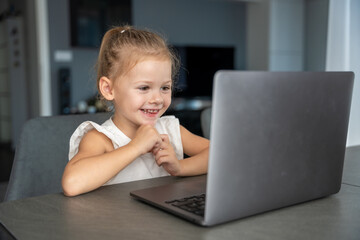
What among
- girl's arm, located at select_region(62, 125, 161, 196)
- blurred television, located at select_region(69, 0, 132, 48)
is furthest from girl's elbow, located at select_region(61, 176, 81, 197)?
blurred television, located at select_region(69, 0, 132, 48)

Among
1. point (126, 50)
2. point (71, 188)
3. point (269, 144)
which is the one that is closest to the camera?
point (269, 144)

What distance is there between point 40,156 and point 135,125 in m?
0.28

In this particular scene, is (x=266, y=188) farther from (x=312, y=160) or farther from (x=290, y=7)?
(x=290, y=7)

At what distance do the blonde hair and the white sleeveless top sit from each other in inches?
6.2

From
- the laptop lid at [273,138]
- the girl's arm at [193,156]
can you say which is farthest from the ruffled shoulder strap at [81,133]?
the laptop lid at [273,138]

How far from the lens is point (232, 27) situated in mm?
6820

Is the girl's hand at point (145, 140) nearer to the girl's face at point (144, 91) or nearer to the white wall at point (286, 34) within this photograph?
the girl's face at point (144, 91)

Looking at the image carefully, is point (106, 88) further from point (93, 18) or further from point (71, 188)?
point (93, 18)

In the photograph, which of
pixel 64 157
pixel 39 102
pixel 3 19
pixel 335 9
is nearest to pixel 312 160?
pixel 64 157

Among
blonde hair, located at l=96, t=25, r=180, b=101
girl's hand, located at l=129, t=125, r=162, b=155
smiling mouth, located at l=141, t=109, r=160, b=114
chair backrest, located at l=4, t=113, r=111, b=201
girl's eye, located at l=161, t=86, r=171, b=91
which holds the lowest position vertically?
chair backrest, located at l=4, t=113, r=111, b=201

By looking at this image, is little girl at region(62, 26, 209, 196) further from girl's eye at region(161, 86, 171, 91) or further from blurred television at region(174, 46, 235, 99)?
blurred television at region(174, 46, 235, 99)

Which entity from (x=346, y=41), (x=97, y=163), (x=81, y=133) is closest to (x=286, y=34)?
(x=346, y=41)

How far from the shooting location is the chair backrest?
105 centimetres

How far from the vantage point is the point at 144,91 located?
41.1 inches
